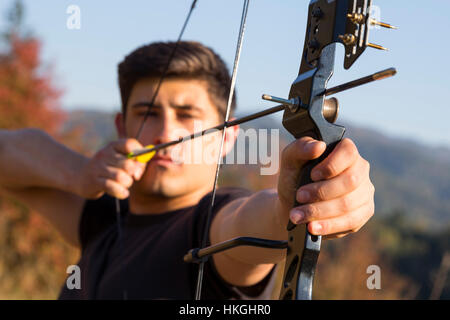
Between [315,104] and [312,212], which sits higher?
[315,104]

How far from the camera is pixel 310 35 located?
2.90ft

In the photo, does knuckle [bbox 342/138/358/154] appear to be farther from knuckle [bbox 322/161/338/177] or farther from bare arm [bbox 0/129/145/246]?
bare arm [bbox 0/129/145/246]

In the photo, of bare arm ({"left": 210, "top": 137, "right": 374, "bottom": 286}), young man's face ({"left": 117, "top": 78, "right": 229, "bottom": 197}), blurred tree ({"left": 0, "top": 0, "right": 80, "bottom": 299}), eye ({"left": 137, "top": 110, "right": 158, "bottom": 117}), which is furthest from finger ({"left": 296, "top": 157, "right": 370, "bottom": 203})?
blurred tree ({"left": 0, "top": 0, "right": 80, "bottom": 299})

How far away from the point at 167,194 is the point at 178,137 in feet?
0.60

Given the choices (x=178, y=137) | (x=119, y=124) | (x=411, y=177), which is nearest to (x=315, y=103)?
(x=178, y=137)

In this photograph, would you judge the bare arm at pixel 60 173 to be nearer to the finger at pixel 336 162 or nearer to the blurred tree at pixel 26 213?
the finger at pixel 336 162

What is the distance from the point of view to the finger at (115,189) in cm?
170

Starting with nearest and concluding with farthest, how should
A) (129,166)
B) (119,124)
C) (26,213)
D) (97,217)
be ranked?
(129,166) → (97,217) → (119,124) → (26,213)

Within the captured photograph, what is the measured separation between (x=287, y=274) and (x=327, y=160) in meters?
0.19

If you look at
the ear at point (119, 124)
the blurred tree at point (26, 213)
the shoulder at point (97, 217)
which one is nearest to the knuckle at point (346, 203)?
the shoulder at point (97, 217)

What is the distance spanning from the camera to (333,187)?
2.49ft

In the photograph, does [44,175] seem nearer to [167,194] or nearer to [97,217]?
[97,217]

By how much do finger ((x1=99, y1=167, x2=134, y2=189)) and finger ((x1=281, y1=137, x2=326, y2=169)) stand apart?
95 cm
